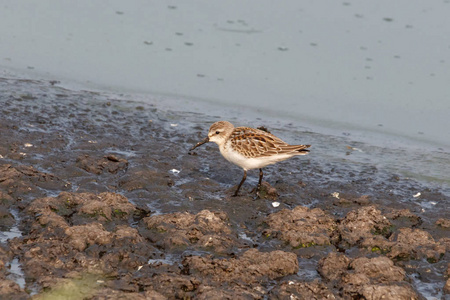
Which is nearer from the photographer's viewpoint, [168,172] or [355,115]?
[168,172]

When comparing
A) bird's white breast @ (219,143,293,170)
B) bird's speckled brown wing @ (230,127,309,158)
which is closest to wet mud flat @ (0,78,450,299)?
bird's white breast @ (219,143,293,170)

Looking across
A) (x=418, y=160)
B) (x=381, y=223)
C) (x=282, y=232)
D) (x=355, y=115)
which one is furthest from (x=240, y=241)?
(x=355, y=115)

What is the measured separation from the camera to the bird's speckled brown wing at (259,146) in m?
8.45

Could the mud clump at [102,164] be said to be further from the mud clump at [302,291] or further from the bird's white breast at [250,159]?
the mud clump at [302,291]

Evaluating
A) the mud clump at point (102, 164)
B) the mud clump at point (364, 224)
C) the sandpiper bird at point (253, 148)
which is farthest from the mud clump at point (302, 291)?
the mud clump at point (102, 164)

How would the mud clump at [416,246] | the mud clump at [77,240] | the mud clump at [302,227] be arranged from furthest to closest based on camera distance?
1. the mud clump at [302,227]
2. the mud clump at [416,246]
3. the mud clump at [77,240]

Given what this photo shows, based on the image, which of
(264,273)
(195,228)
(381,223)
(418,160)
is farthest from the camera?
(418,160)

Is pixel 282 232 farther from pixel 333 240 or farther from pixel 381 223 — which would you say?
pixel 381 223

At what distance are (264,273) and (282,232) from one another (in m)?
0.97

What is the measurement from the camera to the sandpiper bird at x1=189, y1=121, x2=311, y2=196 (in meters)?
8.45

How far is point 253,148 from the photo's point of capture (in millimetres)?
8484

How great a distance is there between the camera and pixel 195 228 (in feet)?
22.6

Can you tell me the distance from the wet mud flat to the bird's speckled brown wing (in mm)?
463

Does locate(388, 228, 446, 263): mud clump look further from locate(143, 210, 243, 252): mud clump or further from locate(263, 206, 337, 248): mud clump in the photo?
locate(143, 210, 243, 252): mud clump
